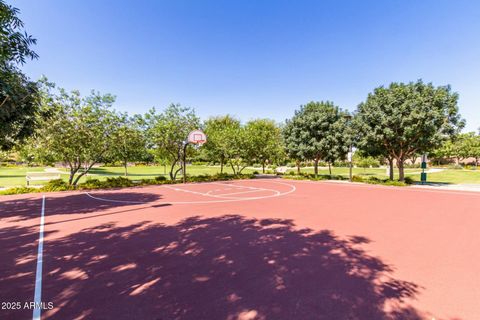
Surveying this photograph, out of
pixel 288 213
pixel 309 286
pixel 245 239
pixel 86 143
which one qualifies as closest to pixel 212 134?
pixel 86 143

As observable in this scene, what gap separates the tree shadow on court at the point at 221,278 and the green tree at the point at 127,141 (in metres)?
12.6

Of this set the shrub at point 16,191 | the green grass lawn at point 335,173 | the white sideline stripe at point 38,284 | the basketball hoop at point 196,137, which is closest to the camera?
the white sideline stripe at point 38,284

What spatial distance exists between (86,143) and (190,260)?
620 inches

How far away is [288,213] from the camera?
9398 mm

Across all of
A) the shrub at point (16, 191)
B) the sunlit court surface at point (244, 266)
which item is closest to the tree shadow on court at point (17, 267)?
the sunlit court surface at point (244, 266)

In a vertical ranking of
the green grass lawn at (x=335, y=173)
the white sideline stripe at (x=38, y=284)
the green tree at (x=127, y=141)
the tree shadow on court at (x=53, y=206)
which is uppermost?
the green tree at (x=127, y=141)

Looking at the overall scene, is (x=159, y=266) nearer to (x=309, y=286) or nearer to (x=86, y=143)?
(x=309, y=286)

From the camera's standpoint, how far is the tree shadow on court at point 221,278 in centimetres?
330

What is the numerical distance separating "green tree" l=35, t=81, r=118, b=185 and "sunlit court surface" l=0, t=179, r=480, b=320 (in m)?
8.82

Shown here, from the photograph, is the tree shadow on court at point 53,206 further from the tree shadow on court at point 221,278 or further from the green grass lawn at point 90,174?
the green grass lawn at point 90,174

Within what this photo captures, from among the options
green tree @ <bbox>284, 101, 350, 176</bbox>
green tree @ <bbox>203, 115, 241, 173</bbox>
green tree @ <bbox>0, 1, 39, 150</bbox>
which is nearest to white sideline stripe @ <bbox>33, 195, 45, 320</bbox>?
green tree @ <bbox>0, 1, 39, 150</bbox>

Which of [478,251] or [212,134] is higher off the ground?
[212,134]

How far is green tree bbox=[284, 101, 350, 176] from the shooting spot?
23.2m

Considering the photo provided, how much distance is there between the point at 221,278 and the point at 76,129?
1699 centimetres
